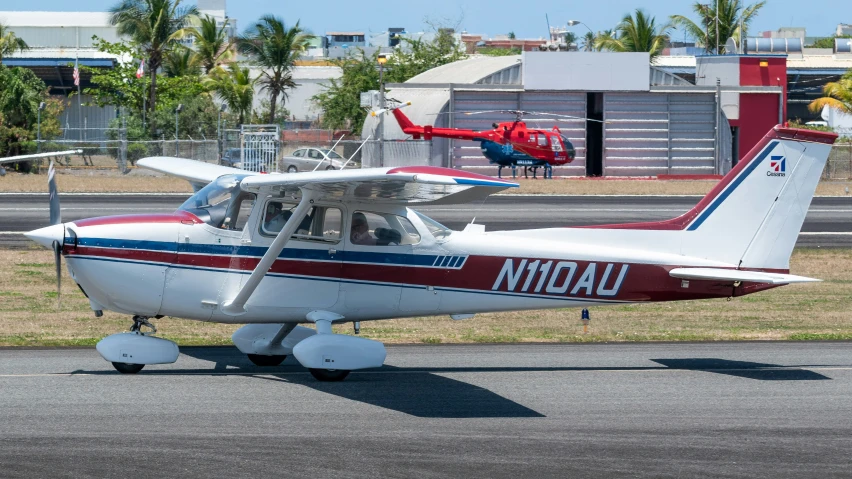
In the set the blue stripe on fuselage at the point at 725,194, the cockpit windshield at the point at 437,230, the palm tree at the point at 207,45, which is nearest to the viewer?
the cockpit windshield at the point at 437,230

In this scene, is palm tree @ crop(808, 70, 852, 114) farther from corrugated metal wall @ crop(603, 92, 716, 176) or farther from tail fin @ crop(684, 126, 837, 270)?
tail fin @ crop(684, 126, 837, 270)

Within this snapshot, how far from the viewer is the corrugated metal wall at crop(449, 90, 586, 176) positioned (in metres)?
51.2

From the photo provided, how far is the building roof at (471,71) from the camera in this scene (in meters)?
53.4

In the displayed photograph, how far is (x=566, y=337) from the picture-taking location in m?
14.1

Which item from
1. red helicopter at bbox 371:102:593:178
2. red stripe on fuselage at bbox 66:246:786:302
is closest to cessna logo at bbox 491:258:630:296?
red stripe on fuselage at bbox 66:246:786:302

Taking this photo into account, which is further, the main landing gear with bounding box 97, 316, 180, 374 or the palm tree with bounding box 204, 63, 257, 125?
the palm tree with bounding box 204, 63, 257, 125

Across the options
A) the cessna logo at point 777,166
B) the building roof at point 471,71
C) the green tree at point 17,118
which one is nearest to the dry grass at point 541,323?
the cessna logo at point 777,166

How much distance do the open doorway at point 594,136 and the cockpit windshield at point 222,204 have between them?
146 feet

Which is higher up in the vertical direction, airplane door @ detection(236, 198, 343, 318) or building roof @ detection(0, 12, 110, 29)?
building roof @ detection(0, 12, 110, 29)

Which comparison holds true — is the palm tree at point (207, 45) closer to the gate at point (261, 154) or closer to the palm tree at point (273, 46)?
the palm tree at point (273, 46)

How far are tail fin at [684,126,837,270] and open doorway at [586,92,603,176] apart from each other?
4288cm

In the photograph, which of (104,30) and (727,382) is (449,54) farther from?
(727,382)

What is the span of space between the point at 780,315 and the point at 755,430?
7.90 m

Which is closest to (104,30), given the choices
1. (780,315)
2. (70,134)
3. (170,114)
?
(70,134)
